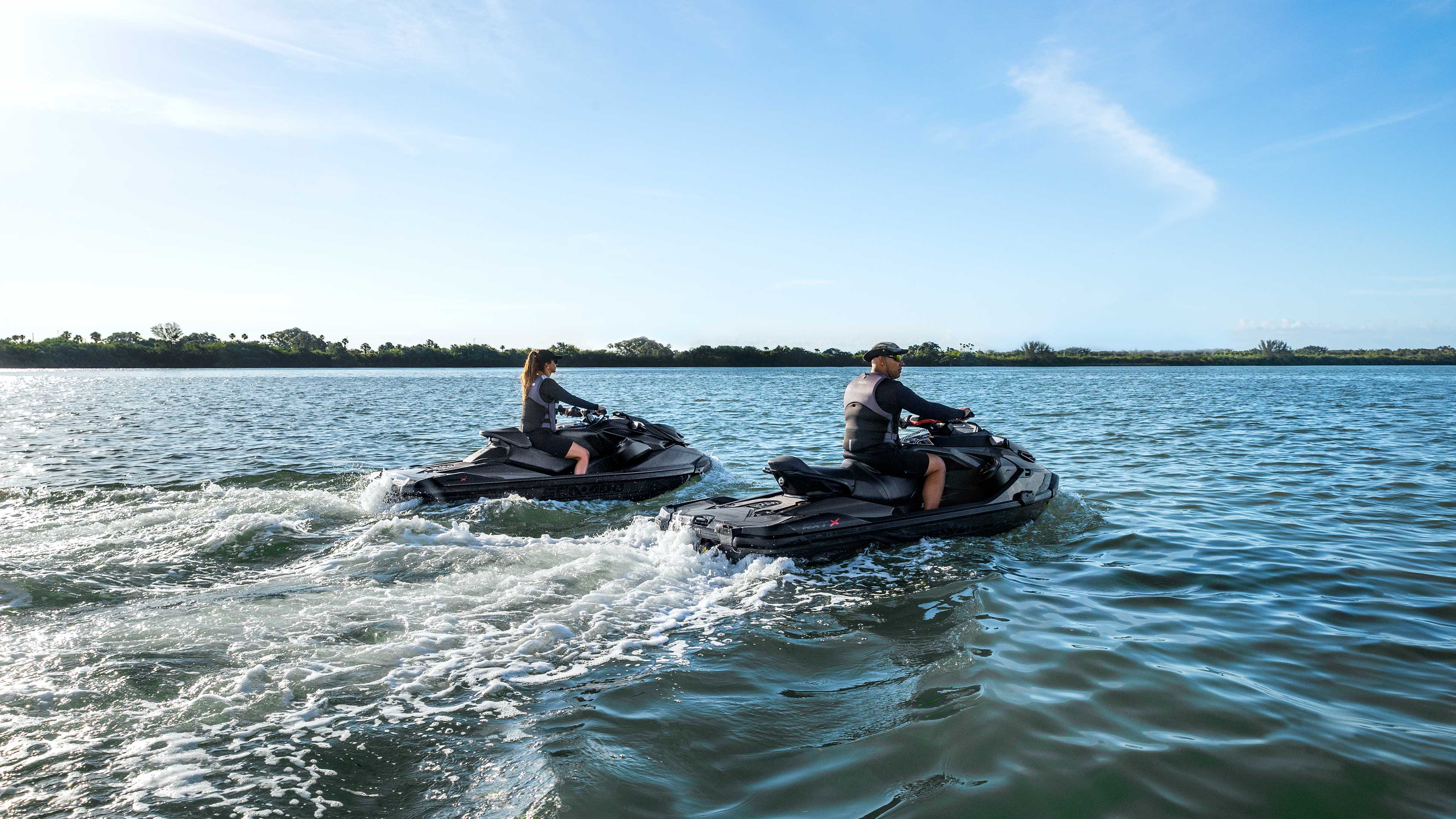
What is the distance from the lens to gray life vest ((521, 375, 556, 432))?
11469 mm

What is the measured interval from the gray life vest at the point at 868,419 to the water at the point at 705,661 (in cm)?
116

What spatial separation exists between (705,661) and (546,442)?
692 cm

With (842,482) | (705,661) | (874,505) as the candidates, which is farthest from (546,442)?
(705,661)

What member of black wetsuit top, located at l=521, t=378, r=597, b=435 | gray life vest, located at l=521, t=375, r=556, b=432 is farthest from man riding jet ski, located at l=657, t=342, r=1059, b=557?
gray life vest, located at l=521, t=375, r=556, b=432

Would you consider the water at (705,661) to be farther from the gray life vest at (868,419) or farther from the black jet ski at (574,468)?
the gray life vest at (868,419)

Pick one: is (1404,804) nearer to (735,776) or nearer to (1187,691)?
(1187,691)

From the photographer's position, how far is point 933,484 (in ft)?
28.3

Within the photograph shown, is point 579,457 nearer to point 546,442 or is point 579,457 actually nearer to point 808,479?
point 546,442

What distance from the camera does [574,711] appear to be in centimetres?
434

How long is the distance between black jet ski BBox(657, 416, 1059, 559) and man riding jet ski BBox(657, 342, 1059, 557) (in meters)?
0.01

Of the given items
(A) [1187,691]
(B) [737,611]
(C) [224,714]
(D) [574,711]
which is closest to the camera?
(C) [224,714]

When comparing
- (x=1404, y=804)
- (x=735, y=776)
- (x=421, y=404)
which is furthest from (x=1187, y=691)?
(x=421, y=404)

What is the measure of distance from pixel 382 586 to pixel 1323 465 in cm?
1539

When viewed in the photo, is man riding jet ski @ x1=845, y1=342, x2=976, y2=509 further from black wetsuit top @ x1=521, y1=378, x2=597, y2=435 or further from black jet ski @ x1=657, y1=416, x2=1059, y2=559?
black wetsuit top @ x1=521, y1=378, x2=597, y2=435
